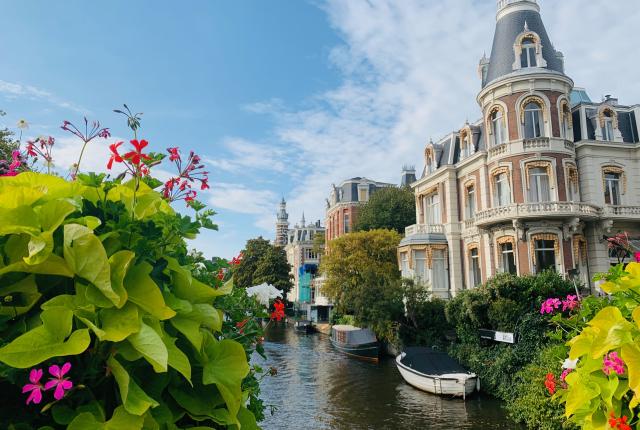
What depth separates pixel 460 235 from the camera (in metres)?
28.7

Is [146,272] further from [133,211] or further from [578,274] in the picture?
[578,274]

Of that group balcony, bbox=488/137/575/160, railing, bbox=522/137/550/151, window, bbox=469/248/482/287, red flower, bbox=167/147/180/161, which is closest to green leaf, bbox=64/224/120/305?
red flower, bbox=167/147/180/161

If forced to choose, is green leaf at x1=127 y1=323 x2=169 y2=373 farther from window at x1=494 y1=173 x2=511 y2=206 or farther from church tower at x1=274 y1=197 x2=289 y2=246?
church tower at x1=274 y1=197 x2=289 y2=246

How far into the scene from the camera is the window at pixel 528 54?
976 inches

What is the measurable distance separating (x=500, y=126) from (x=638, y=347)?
83.3ft

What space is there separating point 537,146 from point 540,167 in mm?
1142

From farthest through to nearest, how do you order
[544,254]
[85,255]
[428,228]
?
[428,228] → [544,254] → [85,255]

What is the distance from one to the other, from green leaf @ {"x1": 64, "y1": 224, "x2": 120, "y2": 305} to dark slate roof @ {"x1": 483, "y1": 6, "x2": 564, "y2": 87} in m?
27.2

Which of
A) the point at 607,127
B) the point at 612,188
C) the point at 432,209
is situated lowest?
the point at 612,188

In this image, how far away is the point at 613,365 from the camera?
2.35m

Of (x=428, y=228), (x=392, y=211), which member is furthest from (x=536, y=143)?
(x=392, y=211)

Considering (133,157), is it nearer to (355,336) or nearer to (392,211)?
(355,336)

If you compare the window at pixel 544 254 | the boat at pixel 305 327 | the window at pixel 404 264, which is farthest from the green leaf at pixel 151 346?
the boat at pixel 305 327

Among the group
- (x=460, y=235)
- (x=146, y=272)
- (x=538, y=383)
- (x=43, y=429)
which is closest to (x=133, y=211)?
(x=146, y=272)
